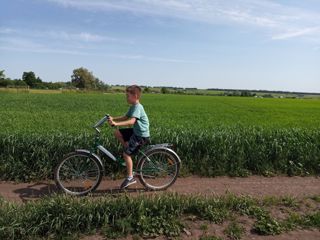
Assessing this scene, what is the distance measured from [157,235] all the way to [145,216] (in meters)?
0.37

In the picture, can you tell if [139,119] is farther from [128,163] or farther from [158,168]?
[158,168]

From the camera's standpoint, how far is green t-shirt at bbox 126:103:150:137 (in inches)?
277

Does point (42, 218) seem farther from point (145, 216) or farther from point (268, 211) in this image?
point (268, 211)

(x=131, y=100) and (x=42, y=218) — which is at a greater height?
(x=131, y=100)

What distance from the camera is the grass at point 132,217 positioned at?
16.3ft

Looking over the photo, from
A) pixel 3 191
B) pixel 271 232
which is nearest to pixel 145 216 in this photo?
pixel 271 232

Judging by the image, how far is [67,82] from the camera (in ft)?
435

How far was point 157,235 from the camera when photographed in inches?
199

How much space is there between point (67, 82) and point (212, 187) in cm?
13062

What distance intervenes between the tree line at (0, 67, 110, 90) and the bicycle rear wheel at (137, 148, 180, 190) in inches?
4110

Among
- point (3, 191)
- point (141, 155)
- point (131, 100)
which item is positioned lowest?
point (3, 191)

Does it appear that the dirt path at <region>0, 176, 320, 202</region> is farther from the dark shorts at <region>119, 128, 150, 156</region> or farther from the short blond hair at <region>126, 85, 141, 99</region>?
the short blond hair at <region>126, 85, 141, 99</region>

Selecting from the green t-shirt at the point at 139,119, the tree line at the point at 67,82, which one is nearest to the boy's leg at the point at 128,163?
the green t-shirt at the point at 139,119

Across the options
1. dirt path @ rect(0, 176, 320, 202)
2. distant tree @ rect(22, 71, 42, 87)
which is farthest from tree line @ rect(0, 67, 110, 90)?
dirt path @ rect(0, 176, 320, 202)
